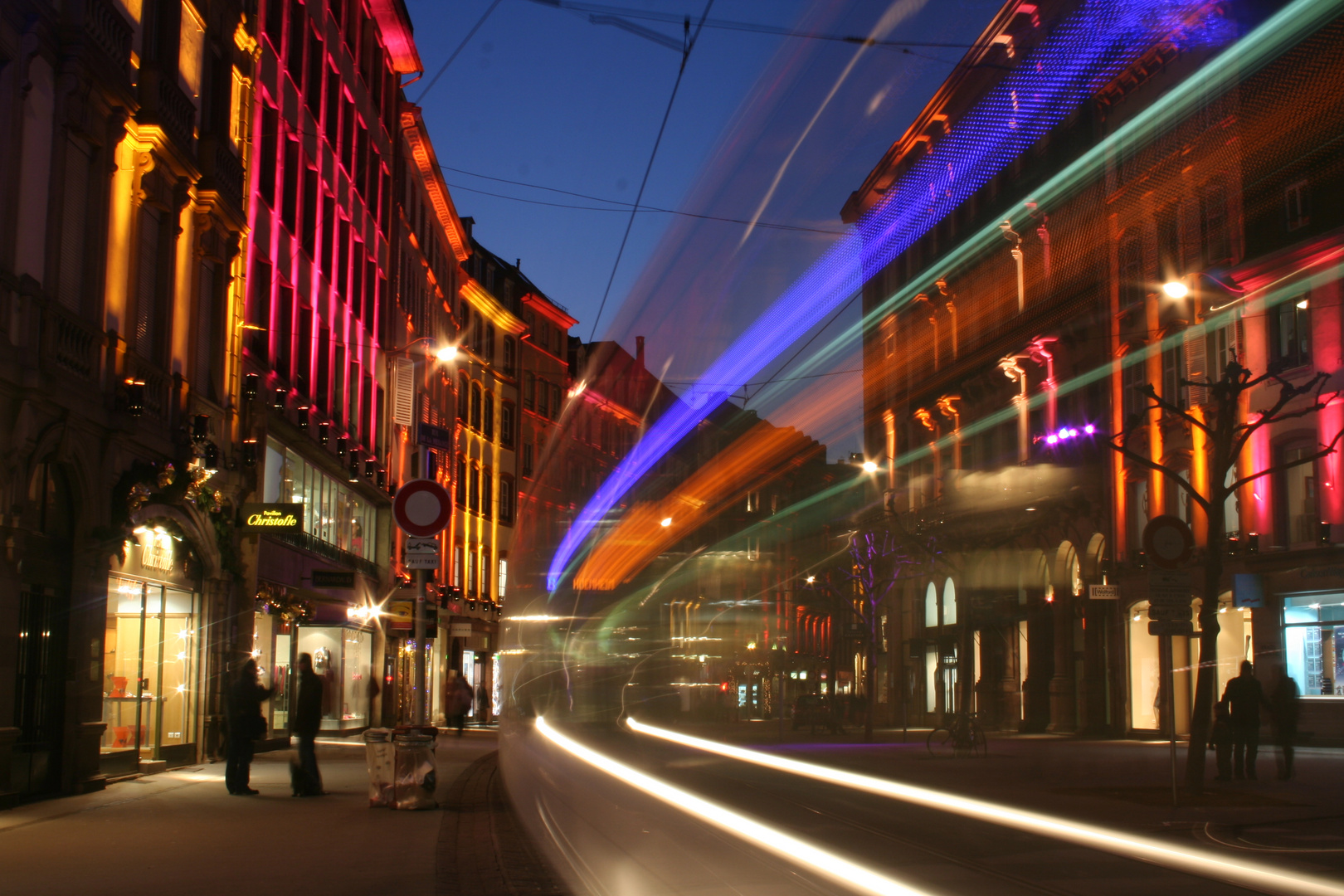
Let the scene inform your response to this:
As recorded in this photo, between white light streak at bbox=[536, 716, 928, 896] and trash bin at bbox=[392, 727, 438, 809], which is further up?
white light streak at bbox=[536, 716, 928, 896]

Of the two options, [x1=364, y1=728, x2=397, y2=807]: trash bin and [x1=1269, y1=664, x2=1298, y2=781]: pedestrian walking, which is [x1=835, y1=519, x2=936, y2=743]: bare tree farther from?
[x1=364, y1=728, x2=397, y2=807]: trash bin

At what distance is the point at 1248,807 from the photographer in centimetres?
432

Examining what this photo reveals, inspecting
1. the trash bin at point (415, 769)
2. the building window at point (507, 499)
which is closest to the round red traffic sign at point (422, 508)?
the trash bin at point (415, 769)

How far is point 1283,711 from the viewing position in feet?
13.5

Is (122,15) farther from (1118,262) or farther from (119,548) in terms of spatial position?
(1118,262)

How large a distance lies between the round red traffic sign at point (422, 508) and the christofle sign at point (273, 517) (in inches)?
377

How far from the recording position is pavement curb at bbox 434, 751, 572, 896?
9344 mm

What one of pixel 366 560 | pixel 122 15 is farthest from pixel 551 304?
pixel 122 15

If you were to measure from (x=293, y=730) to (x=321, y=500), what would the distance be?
16961mm

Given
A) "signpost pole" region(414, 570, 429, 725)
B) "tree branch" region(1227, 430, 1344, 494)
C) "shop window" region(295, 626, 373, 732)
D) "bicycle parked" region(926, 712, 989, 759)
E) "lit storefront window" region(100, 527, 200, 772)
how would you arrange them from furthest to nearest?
1. "shop window" region(295, 626, 373, 732)
2. "lit storefront window" region(100, 527, 200, 772)
3. "signpost pole" region(414, 570, 429, 725)
4. "bicycle parked" region(926, 712, 989, 759)
5. "tree branch" region(1227, 430, 1344, 494)

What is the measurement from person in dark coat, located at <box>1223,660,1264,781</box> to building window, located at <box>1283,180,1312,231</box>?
1.31 meters

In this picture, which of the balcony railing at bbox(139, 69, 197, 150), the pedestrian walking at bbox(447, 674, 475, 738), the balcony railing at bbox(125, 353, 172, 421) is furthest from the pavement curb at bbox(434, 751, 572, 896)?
the pedestrian walking at bbox(447, 674, 475, 738)

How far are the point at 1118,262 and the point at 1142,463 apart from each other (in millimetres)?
998

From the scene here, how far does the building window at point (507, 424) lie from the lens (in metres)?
63.8
